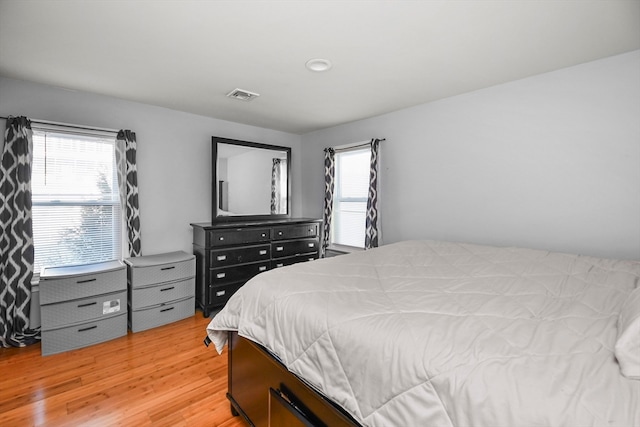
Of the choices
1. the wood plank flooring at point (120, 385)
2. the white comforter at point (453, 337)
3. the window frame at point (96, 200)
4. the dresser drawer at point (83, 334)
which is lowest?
the wood plank flooring at point (120, 385)

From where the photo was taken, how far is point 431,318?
3.48 feet

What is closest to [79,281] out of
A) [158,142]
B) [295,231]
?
[158,142]

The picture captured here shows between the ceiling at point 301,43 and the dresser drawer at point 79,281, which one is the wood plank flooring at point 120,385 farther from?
the ceiling at point 301,43

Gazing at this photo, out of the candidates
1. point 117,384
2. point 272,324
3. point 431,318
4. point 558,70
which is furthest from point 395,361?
point 558,70

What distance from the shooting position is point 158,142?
132 inches

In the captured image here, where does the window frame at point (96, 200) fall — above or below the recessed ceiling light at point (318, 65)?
below

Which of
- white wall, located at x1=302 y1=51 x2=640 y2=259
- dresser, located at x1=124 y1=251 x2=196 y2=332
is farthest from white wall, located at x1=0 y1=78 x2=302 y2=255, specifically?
white wall, located at x1=302 y1=51 x2=640 y2=259

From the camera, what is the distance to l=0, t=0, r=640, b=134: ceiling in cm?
160

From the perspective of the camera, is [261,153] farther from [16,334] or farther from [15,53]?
[16,334]

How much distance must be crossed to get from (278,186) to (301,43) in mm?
2534

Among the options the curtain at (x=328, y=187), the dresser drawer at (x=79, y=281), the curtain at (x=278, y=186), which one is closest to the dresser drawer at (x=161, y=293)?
the dresser drawer at (x=79, y=281)

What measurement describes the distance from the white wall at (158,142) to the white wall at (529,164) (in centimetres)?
234

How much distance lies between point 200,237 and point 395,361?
2997 mm

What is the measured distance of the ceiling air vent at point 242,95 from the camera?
9.17 feet
